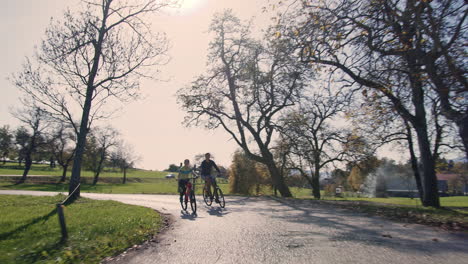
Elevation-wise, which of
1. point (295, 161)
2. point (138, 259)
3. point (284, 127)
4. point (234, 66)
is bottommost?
point (138, 259)

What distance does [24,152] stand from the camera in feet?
160

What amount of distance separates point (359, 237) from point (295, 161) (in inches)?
1068

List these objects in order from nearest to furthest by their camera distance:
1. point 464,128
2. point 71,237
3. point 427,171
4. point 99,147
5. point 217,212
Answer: point 71,237 → point 464,128 → point 217,212 → point 427,171 → point 99,147

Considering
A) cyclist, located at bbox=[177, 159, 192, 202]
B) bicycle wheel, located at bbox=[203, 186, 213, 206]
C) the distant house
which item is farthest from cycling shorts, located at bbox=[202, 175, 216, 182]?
the distant house

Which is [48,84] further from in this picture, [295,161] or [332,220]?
[295,161]

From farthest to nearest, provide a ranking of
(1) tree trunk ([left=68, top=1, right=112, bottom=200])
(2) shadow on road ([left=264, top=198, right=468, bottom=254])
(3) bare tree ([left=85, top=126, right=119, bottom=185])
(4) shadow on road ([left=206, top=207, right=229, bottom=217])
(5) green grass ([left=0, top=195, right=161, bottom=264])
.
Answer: (3) bare tree ([left=85, top=126, right=119, bottom=185])
(1) tree trunk ([left=68, top=1, right=112, bottom=200])
(4) shadow on road ([left=206, top=207, right=229, bottom=217])
(2) shadow on road ([left=264, top=198, right=468, bottom=254])
(5) green grass ([left=0, top=195, right=161, bottom=264])

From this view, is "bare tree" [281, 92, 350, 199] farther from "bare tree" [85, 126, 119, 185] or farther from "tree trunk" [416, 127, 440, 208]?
"bare tree" [85, 126, 119, 185]

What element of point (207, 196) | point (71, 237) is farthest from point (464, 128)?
point (71, 237)

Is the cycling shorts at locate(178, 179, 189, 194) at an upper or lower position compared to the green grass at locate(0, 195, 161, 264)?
upper

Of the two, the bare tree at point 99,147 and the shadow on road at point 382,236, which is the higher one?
the bare tree at point 99,147

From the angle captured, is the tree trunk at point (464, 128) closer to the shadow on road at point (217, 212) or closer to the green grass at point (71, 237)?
the shadow on road at point (217, 212)

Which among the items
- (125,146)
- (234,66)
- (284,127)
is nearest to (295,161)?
(284,127)

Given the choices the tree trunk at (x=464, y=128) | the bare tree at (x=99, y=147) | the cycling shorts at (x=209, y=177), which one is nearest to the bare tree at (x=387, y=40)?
the tree trunk at (x=464, y=128)

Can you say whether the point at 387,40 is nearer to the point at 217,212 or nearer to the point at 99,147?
the point at 217,212
